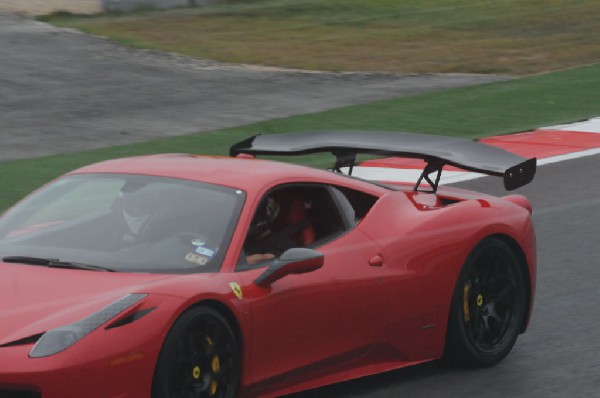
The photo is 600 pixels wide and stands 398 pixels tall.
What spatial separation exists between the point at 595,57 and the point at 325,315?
19.3 meters

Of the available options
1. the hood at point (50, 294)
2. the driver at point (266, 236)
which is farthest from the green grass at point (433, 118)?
the hood at point (50, 294)

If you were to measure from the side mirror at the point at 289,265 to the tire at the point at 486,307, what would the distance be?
1.33m

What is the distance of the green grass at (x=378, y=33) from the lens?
2463 centimetres

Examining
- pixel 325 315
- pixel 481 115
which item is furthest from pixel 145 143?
pixel 325 315

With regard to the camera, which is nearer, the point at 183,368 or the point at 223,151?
the point at 183,368

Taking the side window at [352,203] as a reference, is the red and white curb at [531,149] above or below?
below

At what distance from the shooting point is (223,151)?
15.9 m

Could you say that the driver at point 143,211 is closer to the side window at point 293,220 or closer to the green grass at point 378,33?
the side window at point 293,220

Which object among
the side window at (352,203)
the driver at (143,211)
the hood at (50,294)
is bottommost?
the hood at (50,294)

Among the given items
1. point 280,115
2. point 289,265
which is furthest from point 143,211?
point 280,115

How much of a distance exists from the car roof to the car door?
0.28ft

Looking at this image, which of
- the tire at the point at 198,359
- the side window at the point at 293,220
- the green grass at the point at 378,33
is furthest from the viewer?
the green grass at the point at 378,33

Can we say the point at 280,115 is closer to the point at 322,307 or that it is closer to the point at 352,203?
the point at 352,203

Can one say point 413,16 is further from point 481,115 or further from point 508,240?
point 508,240
